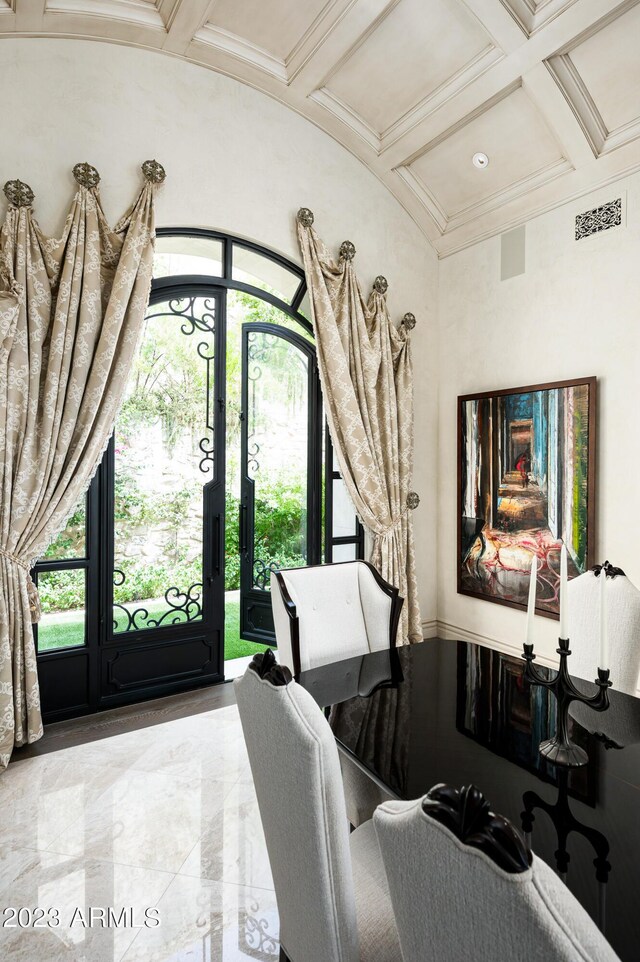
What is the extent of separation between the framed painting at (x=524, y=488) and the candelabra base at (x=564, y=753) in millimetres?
1867

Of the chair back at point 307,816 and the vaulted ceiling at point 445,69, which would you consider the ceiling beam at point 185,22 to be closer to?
the vaulted ceiling at point 445,69

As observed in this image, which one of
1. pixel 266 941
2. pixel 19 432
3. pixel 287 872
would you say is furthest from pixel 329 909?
pixel 19 432

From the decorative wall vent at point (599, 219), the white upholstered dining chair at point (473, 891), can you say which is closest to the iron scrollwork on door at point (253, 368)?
the decorative wall vent at point (599, 219)

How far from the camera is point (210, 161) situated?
123 inches

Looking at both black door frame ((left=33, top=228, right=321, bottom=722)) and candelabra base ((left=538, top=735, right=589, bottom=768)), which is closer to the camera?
candelabra base ((left=538, top=735, right=589, bottom=768))

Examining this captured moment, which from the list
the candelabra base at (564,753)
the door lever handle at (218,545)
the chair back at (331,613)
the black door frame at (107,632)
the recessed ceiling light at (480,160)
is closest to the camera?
the candelabra base at (564,753)

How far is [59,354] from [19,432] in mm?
422

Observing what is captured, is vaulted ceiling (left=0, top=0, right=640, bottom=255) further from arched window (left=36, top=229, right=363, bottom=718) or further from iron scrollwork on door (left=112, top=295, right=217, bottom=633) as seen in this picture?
iron scrollwork on door (left=112, top=295, right=217, bottom=633)

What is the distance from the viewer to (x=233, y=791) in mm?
2199

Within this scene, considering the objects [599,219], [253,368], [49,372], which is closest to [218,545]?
[253,368]

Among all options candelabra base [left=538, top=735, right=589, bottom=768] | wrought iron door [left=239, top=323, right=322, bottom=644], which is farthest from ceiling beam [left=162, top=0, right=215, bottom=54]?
candelabra base [left=538, top=735, right=589, bottom=768]

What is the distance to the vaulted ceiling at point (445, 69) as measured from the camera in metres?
2.62

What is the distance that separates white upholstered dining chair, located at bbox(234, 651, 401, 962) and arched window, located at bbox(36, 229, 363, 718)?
2146 mm

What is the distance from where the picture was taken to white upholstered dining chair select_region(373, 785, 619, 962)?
485 mm
